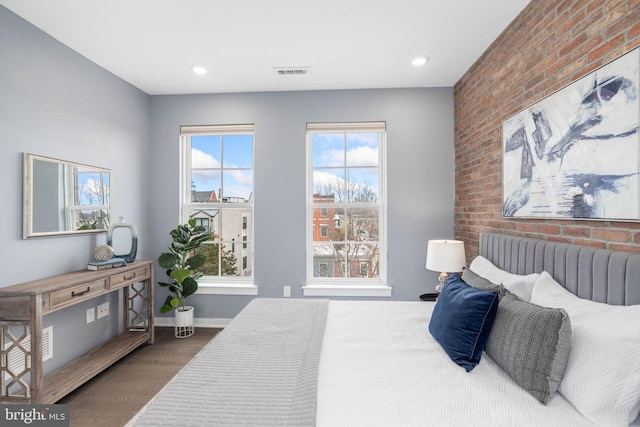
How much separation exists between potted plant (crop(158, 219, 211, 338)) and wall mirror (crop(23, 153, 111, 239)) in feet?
2.05

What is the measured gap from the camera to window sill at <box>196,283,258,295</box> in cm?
337

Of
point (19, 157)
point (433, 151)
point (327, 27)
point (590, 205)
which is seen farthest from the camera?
point (433, 151)

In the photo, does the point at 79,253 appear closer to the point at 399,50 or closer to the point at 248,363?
the point at 248,363

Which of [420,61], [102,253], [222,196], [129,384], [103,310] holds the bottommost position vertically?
[129,384]

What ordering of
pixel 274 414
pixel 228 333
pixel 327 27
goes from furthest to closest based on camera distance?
pixel 327 27 → pixel 228 333 → pixel 274 414

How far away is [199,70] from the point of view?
2.84m

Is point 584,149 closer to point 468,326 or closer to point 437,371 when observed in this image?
point 468,326

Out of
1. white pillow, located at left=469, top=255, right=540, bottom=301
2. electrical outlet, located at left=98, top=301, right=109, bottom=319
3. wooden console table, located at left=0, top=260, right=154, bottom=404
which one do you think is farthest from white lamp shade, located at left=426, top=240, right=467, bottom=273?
electrical outlet, located at left=98, top=301, right=109, bottom=319

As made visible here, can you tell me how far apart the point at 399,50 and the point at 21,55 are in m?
2.79

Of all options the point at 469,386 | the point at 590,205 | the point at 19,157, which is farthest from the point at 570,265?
the point at 19,157

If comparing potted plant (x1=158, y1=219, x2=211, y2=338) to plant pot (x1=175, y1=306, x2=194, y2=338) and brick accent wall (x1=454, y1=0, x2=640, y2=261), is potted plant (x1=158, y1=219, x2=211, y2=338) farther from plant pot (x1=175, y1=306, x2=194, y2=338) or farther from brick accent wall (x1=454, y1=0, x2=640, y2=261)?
brick accent wall (x1=454, y1=0, x2=640, y2=261)

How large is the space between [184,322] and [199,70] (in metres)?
2.54

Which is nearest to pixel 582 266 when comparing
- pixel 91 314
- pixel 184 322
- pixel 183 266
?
pixel 183 266

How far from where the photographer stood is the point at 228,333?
1746 mm
